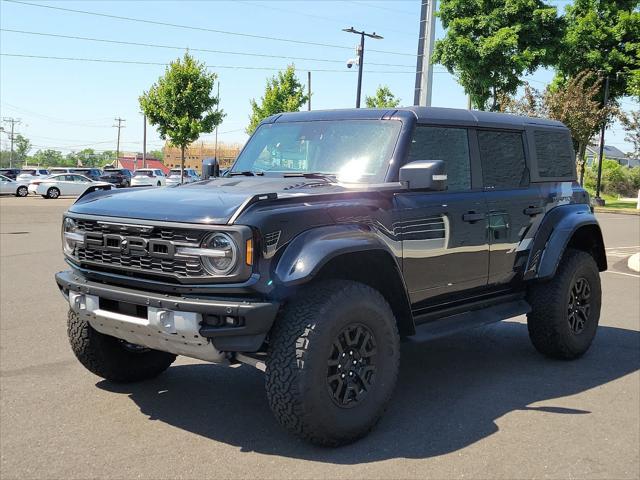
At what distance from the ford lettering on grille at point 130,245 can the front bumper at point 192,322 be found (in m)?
0.22

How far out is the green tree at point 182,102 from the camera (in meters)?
40.1

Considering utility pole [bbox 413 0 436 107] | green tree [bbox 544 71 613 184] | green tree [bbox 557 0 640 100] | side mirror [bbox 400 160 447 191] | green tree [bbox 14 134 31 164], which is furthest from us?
green tree [bbox 14 134 31 164]

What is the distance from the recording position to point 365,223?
4059 mm

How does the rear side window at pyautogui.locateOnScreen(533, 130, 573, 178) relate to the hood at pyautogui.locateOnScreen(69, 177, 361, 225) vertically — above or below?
above

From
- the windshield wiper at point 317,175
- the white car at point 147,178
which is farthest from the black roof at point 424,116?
the white car at point 147,178

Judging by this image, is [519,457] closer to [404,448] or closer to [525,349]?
[404,448]

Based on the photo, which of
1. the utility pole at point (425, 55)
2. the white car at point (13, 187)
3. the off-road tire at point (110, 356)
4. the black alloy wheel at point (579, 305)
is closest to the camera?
the off-road tire at point (110, 356)

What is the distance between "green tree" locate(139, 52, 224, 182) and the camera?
40062mm

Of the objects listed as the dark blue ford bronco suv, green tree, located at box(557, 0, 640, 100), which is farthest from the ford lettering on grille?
green tree, located at box(557, 0, 640, 100)

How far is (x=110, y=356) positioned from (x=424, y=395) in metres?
2.18

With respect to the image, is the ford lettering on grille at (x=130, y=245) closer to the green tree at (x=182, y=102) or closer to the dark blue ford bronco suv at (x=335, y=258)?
the dark blue ford bronco suv at (x=335, y=258)

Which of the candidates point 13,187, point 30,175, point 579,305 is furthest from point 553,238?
point 30,175

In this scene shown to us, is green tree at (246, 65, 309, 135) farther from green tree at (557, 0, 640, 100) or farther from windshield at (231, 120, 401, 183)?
windshield at (231, 120, 401, 183)

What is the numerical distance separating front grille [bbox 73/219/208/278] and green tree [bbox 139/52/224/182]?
36702 mm
